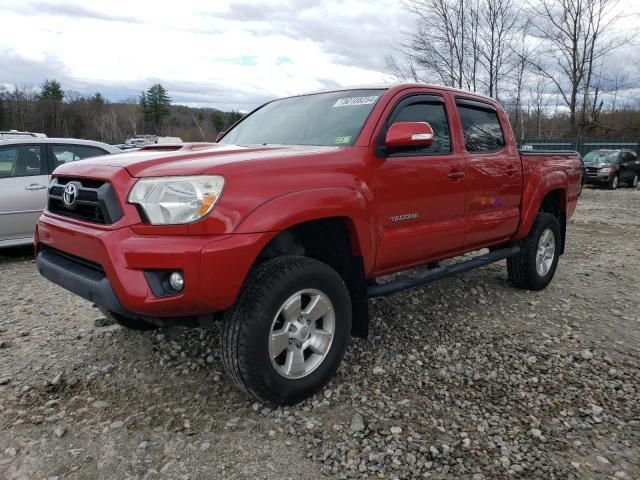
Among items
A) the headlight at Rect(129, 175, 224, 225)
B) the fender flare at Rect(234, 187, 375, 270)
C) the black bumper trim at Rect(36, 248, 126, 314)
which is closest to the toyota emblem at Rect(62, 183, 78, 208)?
the black bumper trim at Rect(36, 248, 126, 314)

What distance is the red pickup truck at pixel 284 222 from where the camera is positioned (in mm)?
2453

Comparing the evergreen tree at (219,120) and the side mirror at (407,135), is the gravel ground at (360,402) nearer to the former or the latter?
the side mirror at (407,135)

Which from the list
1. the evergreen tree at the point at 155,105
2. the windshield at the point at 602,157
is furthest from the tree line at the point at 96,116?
the windshield at the point at 602,157

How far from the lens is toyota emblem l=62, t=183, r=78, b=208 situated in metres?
2.83

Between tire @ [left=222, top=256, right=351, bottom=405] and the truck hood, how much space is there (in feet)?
1.96

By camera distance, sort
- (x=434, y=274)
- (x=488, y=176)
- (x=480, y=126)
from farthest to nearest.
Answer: (x=480, y=126) → (x=488, y=176) → (x=434, y=274)

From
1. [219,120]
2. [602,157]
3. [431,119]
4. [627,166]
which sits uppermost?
Answer: [219,120]

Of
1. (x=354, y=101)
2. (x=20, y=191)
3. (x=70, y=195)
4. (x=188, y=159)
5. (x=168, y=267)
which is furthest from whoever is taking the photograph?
(x=20, y=191)

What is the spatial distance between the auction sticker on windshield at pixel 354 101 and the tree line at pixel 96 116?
70555 millimetres

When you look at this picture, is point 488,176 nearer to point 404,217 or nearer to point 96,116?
point 404,217

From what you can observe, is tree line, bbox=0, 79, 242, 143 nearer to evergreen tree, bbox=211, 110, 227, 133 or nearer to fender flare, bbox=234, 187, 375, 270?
evergreen tree, bbox=211, 110, 227, 133

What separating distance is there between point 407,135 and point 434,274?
3.99 feet

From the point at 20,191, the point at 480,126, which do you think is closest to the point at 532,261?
the point at 480,126

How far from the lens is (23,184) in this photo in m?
6.19
